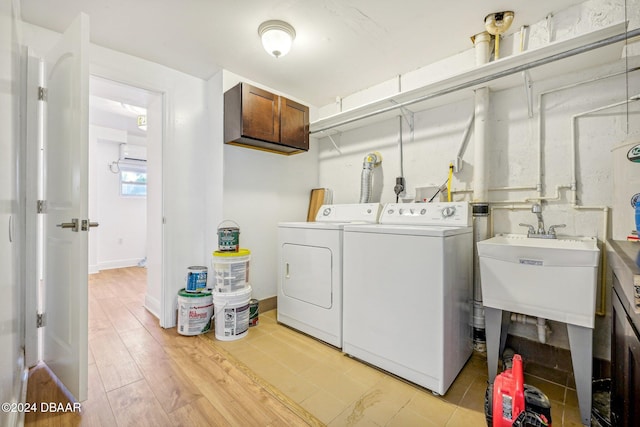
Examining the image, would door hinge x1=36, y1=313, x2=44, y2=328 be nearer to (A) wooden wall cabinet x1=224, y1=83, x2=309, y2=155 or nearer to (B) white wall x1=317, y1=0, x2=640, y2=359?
(A) wooden wall cabinet x1=224, y1=83, x2=309, y2=155

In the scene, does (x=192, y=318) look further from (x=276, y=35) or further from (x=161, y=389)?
(x=276, y=35)

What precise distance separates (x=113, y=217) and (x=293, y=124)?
4.24 metres

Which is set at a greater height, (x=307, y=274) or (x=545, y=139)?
(x=545, y=139)

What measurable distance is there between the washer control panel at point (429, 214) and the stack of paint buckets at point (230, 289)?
4.16ft

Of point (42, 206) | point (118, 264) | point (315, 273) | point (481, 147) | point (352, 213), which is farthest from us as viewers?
point (118, 264)

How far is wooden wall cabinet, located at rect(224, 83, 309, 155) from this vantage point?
2.29 metres

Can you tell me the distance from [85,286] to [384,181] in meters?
2.43

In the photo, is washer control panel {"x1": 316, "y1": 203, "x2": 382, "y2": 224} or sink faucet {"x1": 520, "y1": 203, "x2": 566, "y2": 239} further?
washer control panel {"x1": 316, "y1": 203, "x2": 382, "y2": 224}

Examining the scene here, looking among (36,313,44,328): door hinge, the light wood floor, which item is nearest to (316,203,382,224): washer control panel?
the light wood floor

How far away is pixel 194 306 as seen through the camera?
7.48 ft

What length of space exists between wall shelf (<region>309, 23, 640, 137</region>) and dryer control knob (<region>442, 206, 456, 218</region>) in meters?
0.85

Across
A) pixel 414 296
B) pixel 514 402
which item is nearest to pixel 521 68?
pixel 414 296

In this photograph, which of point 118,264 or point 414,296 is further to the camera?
point 118,264

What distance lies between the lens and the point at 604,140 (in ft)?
5.61
